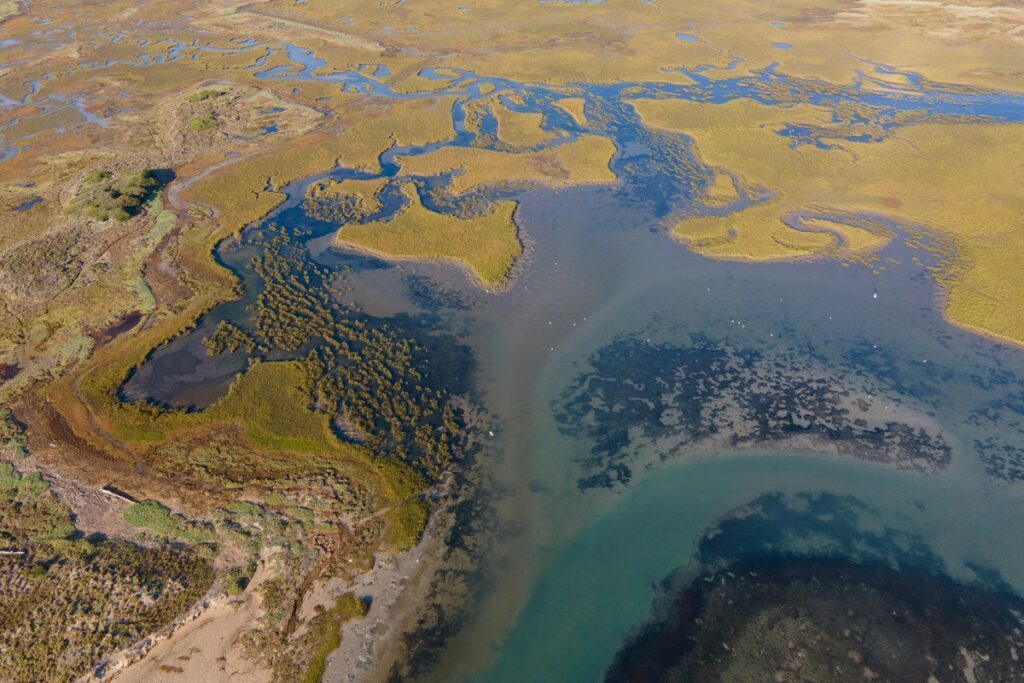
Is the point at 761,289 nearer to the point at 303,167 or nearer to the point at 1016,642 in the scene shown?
the point at 1016,642

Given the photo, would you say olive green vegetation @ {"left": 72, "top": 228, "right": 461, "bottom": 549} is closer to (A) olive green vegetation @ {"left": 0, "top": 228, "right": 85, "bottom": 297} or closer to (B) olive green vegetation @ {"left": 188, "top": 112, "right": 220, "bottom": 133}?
(A) olive green vegetation @ {"left": 0, "top": 228, "right": 85, "bottom": 297}

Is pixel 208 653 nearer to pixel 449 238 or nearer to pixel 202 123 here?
pixel 449 238

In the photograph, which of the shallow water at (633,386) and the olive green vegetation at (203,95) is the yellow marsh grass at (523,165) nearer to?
the shallow water at (633,386)

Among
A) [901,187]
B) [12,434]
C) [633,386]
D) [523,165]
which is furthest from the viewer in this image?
[523,165]

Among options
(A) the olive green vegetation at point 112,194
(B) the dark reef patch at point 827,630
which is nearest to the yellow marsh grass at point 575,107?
(A) the olive green vegetation at point 112,194

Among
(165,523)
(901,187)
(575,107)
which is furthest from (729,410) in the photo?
(575,107)

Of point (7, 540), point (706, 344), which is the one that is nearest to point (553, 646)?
point (706, 344)
